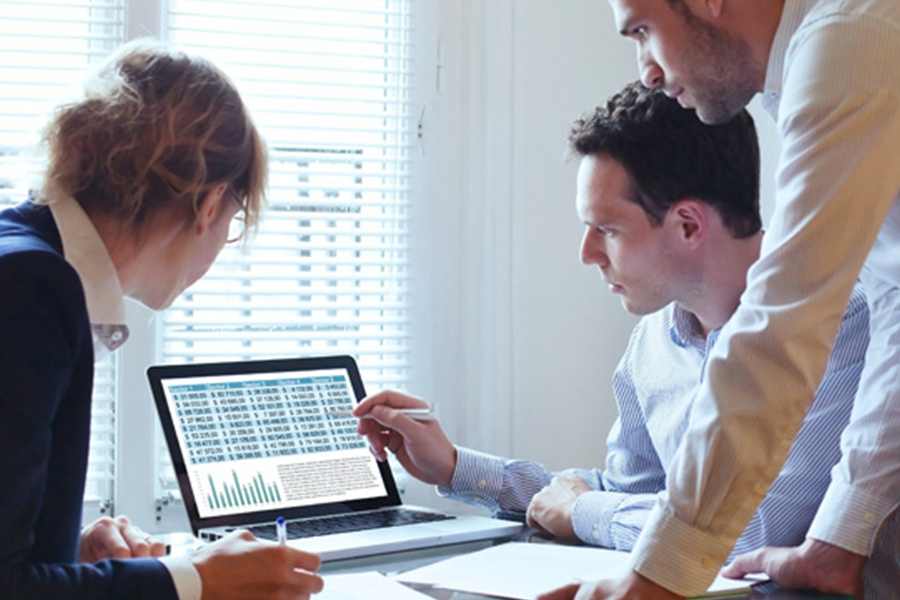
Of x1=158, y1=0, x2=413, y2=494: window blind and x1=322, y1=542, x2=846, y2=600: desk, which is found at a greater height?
x1=158, y1=0, x2=413, y2=494: window blind

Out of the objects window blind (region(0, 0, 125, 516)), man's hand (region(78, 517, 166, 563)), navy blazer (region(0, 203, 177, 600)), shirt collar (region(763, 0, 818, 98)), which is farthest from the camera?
window blind (region(0, 0, 125, 516))

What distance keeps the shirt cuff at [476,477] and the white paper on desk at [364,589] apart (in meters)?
0.57

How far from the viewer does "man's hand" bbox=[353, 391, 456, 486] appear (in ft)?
6.72

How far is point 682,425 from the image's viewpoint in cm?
195

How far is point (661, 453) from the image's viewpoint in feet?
6.61

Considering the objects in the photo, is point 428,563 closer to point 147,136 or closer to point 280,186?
point 147,136

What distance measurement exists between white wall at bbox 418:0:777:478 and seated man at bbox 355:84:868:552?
711mm

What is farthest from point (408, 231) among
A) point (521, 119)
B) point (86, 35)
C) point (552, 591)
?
point (552, 591)

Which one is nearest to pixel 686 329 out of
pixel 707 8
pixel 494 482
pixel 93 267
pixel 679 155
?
pixel 679 155

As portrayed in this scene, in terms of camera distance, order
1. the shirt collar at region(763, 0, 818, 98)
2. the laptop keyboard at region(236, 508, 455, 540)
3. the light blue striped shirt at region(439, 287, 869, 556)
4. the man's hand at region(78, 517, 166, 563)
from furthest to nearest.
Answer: the laptop keyboard at region(236, 508, 455, 540) → the light blue striped shirt at region(439, 287, 869, 556) → the man's hand at region(78, 517, 166, 563) → the shirt collar at region(763, 0, 818, 98)

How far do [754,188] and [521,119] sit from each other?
37.3 inches

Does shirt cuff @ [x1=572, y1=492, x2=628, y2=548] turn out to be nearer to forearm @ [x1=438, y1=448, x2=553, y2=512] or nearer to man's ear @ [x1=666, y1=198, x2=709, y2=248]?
forearm @ [x1=438, y1=448, x2=553, y2=512]

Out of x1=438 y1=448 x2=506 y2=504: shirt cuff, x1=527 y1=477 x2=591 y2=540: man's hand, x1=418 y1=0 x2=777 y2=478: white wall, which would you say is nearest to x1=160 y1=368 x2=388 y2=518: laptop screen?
x1=438 y1=448 x2=506 y2=504: shirt cuff

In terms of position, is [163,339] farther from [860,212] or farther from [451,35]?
[860,212]
